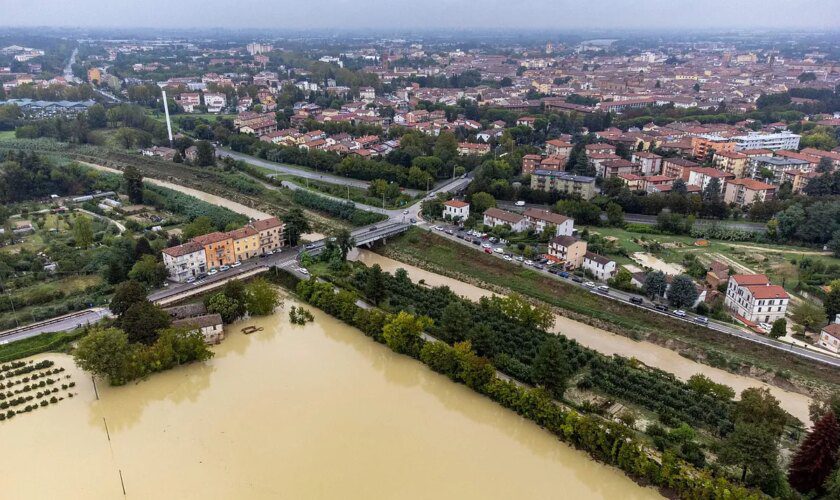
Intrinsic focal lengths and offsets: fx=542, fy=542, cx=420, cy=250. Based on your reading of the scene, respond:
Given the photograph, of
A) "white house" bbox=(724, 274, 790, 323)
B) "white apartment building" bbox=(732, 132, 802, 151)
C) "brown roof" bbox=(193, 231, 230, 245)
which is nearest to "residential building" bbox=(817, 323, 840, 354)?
"white house" bbox=(724, 274, 790, 323)

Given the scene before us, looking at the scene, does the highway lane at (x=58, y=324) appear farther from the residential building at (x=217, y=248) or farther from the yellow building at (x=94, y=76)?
the yellow building at (x=94, y=76)

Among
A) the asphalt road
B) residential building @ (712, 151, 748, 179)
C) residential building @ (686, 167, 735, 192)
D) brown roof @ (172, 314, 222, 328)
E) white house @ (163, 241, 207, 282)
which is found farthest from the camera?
residential building @ (712, 151, 748, 179)

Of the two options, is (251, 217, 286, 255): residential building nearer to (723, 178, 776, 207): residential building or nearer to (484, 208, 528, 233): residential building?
(484, 208, 528, 233): residential building

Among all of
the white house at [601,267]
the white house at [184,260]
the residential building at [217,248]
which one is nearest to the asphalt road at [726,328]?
the white house at [601,267]

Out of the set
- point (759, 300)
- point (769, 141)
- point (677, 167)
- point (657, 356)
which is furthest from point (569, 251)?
point (769, 141)

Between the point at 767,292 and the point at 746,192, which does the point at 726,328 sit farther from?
the point at 746,192

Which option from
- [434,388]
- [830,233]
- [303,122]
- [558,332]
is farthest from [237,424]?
[303,122]
